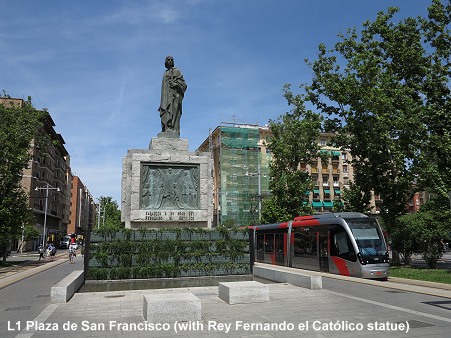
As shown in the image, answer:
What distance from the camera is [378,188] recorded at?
24422 mm

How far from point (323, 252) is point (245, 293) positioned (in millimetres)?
12311

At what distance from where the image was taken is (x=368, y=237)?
18.2 m

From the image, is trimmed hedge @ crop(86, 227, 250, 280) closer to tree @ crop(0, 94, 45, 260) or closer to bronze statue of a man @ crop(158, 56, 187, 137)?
bronze statue of a man @ crop(158, 56, 187, 137)

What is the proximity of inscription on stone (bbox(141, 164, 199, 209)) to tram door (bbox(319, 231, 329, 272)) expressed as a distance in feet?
34.2

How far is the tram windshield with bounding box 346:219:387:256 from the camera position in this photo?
17.7 m

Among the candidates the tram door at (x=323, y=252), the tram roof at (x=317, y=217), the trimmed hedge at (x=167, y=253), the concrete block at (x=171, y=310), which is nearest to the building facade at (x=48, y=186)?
the tram roof at (x=317, y=217)

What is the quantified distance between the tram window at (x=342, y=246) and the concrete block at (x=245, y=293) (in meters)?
10.1

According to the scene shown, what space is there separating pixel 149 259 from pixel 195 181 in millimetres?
2895

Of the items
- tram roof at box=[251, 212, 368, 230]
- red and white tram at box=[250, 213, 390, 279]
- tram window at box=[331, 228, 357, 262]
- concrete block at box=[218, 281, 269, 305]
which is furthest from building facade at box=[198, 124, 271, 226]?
concrete block at box=[218, 281, 269, 305]

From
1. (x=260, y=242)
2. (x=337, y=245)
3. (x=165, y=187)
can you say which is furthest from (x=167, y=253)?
(x=260, y=242)

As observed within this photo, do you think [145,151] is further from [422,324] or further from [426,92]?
[426,92]

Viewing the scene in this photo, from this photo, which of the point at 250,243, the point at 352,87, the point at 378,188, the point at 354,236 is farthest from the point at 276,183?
the point at 250,243

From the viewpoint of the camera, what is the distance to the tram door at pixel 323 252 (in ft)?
65.1

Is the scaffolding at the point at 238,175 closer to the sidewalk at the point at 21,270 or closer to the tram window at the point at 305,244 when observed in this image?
the sidewalk at the point at 21,270
